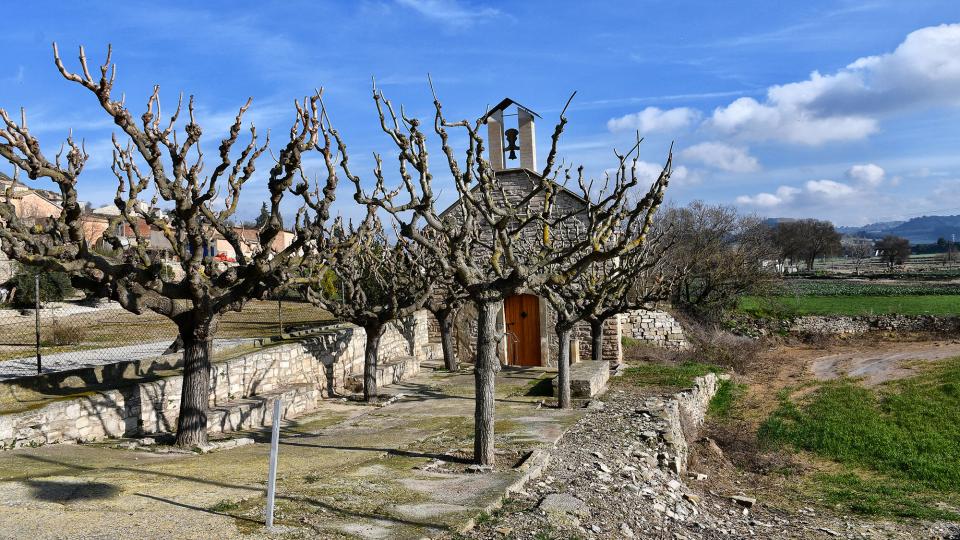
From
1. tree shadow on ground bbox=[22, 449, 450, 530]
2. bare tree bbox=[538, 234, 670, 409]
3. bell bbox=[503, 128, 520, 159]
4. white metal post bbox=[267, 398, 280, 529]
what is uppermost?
bell bbox=[503, 128, 520, 159]

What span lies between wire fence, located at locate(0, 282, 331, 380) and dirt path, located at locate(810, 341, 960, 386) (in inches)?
678

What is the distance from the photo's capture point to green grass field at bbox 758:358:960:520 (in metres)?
10.6

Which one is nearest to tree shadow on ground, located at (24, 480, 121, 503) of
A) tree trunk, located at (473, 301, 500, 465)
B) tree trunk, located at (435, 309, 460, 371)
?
tree trunk, located at (473, 301, 500, 465)

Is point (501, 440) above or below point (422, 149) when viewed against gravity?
below

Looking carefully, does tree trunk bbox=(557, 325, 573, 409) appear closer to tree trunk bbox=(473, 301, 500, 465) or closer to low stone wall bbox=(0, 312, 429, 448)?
tree trunk bbox=(473, 301, 500, 465)

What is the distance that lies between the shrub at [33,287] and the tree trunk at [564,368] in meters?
20.6

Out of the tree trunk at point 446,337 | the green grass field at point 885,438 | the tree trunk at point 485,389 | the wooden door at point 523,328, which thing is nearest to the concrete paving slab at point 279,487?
the tree trunk at point 485,389

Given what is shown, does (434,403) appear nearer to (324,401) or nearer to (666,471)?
(324,401)

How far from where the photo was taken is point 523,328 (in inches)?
840

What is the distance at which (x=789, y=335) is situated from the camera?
32812mm

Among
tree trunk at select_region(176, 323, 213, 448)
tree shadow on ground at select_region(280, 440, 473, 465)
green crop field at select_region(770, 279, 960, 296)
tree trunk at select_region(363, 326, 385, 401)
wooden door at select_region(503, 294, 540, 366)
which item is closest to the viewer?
tree shadow on ground at select_region(280, 440, 473, 465)

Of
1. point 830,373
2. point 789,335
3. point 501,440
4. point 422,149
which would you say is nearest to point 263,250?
point 422,149

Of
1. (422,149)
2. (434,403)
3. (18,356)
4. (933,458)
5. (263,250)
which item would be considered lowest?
(933,458)

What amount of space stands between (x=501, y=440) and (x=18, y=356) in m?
11.5
